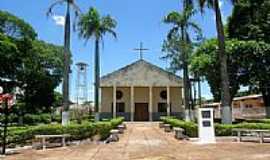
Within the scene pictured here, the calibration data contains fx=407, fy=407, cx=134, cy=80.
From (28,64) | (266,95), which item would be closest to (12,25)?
(28,64)

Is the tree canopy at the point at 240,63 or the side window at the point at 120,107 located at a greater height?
the tree canopy at the point at 240,63

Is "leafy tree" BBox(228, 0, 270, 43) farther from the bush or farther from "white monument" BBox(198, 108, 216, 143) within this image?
the bush

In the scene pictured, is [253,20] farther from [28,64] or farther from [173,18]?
[28,64]

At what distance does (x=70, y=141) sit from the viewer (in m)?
18.3

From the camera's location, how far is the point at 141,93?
44.6 meters

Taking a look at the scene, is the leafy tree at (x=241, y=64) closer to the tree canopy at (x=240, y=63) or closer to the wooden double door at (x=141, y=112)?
the tree canopy at (x=240, y=63)

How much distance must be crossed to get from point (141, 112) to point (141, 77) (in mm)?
4329

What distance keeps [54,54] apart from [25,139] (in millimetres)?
28910

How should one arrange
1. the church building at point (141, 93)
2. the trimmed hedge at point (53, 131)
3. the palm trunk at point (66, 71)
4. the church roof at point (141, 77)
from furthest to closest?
the church building at point (141, 93) → the church roof at point (141, 77) → the palm trunk at point (66, 71) → the trimmed hedge at point (53, 131)

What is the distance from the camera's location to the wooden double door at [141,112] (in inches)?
1746

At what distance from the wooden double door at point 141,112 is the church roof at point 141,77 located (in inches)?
138

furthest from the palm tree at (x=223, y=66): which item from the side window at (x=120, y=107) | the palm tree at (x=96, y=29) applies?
the side window at (x=120, y=107)

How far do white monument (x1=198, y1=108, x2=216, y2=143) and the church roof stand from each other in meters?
24.0

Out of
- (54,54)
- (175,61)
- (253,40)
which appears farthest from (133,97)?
(253,40)
